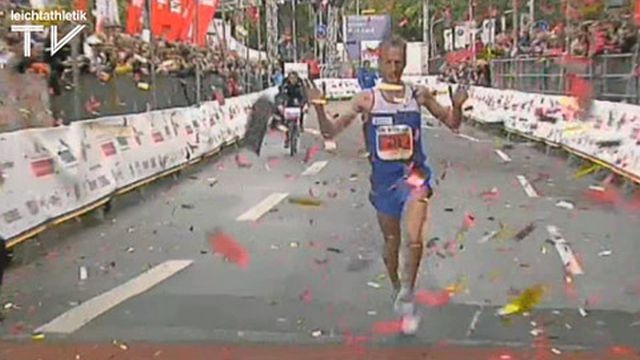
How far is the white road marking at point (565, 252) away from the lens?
36.5 ft

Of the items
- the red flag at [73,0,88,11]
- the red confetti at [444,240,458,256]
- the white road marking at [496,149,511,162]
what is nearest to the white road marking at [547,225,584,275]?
the red confetti at [444,240,458,256]

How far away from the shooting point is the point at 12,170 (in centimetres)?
1270

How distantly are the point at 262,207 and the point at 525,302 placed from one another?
7.23 metres

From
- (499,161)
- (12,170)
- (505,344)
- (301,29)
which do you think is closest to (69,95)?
(12,170)

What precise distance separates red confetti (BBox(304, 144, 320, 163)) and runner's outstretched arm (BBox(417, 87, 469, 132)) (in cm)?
1577

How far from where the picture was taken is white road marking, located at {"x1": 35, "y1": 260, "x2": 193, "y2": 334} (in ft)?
28.7

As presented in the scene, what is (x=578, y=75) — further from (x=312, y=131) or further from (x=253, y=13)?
(x=253, y=13)

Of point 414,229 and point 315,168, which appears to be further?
point 315,168

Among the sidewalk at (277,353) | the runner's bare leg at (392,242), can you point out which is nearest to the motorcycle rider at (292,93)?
the runner's bare leg at (392,242)

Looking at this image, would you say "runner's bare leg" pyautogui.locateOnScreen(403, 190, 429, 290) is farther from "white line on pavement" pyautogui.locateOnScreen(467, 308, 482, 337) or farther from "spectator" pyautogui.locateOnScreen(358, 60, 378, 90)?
→ "spectator" pyautogui.locateOnScreen(358, 60, 378, 90)

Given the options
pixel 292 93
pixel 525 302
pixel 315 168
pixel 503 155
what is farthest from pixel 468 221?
pixel 292 93

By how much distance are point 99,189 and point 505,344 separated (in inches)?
348

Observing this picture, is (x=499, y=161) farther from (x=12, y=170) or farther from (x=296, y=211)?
(x=12, y=170)

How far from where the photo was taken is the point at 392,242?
29.3ft
